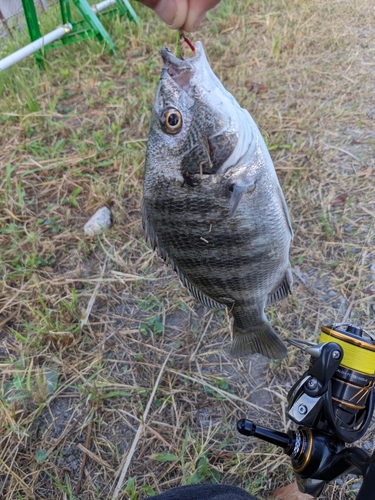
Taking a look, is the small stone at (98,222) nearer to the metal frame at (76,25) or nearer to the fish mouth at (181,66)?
the fish mouth at (181,66)

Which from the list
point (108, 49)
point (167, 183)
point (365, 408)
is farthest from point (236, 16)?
point (365, 408)

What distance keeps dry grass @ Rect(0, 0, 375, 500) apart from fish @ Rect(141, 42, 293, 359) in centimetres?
76

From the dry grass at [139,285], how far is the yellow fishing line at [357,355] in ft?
2.19

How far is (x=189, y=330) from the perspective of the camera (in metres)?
2.11

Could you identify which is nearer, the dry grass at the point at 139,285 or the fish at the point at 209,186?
the fish at the point at 209,186

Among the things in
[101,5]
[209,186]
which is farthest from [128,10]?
[209,186]

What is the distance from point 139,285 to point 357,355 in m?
1.37

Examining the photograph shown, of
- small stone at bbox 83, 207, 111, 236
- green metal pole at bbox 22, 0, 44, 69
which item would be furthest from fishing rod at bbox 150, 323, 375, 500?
green metal pole at bbox 22, 0, 44, 69

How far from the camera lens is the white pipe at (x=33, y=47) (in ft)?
12.0

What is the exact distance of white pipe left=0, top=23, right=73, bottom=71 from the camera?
12.0 feet

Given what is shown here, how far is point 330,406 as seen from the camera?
1.17 m

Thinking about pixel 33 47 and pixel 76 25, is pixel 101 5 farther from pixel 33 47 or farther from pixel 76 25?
pixel 33 47

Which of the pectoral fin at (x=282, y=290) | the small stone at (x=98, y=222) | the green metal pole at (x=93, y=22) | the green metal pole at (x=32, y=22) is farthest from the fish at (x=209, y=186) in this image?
the green metal pole at (x=32, y=22)

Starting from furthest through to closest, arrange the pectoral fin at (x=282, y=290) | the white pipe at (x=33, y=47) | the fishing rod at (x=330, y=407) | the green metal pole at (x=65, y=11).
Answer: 1. the green metal pole at (x=65, y=11)
2. the white pipe at (x=33, y=47)
3. the pectoral fin at (x=282, y=290)
4. the fishing rod at (x=330, y=407)
